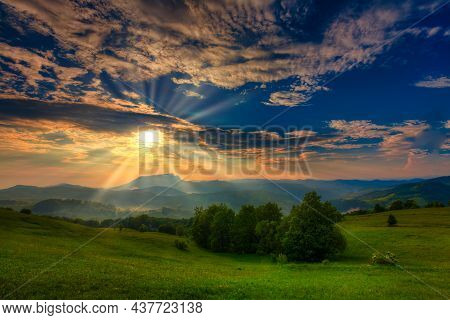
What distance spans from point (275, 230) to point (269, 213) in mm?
11178

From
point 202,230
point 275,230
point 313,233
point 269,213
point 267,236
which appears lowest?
point 202,230

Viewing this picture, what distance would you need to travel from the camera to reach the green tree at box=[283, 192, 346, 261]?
1783 inches

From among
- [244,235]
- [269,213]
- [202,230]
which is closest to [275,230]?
[244,235]

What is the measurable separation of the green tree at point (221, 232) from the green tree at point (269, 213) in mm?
8304

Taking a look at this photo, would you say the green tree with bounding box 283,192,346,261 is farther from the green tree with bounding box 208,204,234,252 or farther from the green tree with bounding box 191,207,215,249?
the green tree with bounding box 191,207,215,249

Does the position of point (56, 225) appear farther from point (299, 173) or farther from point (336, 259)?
point (336, 259)

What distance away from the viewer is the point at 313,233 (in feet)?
152

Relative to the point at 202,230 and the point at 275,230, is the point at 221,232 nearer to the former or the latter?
the point at 202,230

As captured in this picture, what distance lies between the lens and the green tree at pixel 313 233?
149 feet

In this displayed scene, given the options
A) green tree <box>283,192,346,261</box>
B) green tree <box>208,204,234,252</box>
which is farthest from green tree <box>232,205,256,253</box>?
green tree <box>283,192,346,261</box>

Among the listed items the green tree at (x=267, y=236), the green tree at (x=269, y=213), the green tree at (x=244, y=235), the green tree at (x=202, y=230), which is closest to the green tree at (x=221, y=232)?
the green tree at (x=244, y=235)

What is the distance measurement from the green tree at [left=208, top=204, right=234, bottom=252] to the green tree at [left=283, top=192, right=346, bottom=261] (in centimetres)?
3374
